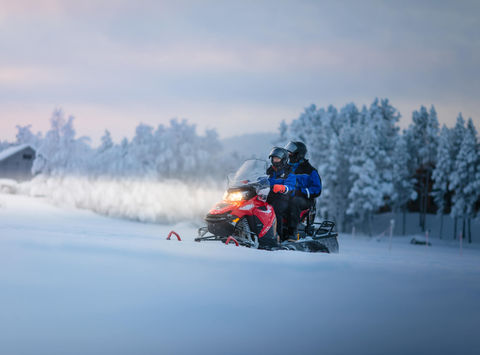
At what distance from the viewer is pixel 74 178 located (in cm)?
3128

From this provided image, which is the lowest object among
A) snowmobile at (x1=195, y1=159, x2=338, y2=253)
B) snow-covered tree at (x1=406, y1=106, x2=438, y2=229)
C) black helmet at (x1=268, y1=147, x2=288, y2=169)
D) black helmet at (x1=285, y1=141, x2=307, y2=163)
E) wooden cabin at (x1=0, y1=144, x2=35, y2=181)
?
snowmobile at (x1=195, y1=159, x2=338, y2=253)

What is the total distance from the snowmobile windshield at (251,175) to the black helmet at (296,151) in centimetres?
74

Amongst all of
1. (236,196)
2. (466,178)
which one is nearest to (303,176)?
(236,196)

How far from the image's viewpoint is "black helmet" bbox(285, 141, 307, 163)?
7.92 m

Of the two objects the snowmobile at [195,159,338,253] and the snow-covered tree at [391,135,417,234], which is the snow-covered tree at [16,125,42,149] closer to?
the snow-covered tree at [391,135,417,234]

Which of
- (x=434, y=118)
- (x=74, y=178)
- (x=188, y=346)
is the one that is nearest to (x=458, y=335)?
(x=188, y=346)

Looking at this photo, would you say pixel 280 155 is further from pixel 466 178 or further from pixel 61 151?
pixel 466 178

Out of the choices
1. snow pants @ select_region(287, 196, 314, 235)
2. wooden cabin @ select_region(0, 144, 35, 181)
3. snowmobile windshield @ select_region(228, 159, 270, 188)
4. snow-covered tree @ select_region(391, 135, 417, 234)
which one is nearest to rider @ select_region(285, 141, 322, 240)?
snow pants @ select_region(287, 196, 314, 235)

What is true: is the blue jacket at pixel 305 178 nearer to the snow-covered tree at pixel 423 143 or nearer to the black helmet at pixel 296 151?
the black helmet at pixel 296 151

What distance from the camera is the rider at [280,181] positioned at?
7137mm

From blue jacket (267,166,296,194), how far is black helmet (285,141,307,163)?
0.64 metres

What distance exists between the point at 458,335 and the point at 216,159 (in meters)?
27.5

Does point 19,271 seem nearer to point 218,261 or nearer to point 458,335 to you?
point 218,261

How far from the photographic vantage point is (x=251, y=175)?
23.5 feet
